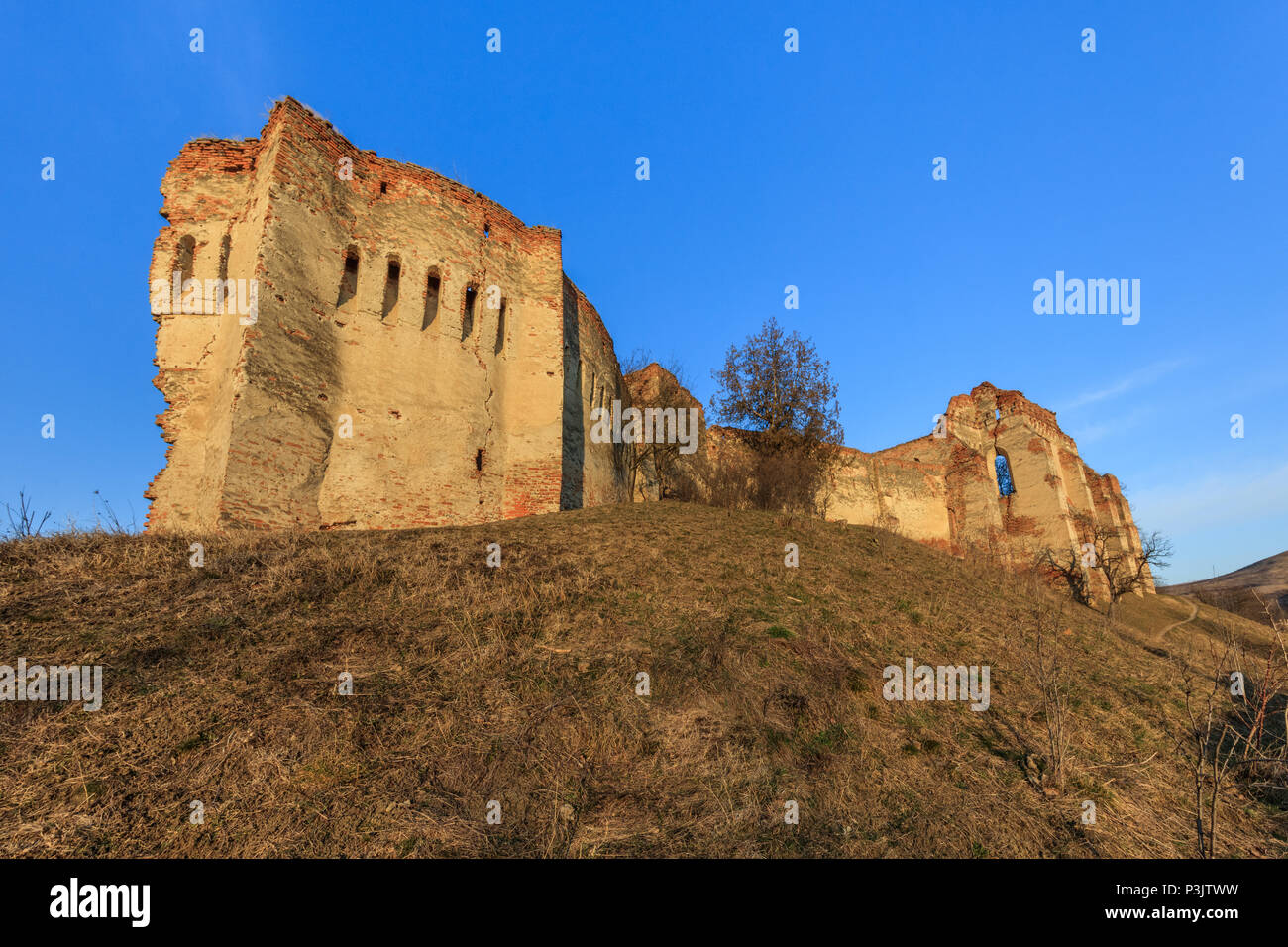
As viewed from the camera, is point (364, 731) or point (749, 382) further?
point (749, 382)

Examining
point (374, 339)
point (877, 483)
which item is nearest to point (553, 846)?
point (374, 339)

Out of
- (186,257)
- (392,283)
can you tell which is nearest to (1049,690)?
(392,283)

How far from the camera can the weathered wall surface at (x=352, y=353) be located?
10734 millimetres

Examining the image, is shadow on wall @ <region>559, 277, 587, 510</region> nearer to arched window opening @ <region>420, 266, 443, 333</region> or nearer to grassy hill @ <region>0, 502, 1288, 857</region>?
arched window opening @ <region>420, 266, 443, 333</region>

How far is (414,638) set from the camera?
6820mm

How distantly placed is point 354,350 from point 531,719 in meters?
9.97

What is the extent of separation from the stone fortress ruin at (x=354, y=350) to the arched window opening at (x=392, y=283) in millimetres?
33

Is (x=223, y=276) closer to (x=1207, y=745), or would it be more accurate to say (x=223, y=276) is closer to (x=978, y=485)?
(x=1207, y=745)

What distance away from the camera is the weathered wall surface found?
10734 millimetres

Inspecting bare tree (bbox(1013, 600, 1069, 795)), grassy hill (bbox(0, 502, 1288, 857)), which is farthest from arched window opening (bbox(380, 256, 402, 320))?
bare tree (bbox(1013, 600, 1069, 795))

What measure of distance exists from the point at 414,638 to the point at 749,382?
1959cm

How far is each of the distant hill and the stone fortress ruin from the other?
114 feet

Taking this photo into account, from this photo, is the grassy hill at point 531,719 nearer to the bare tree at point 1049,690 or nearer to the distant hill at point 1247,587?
the bare tree at point 1049,690
